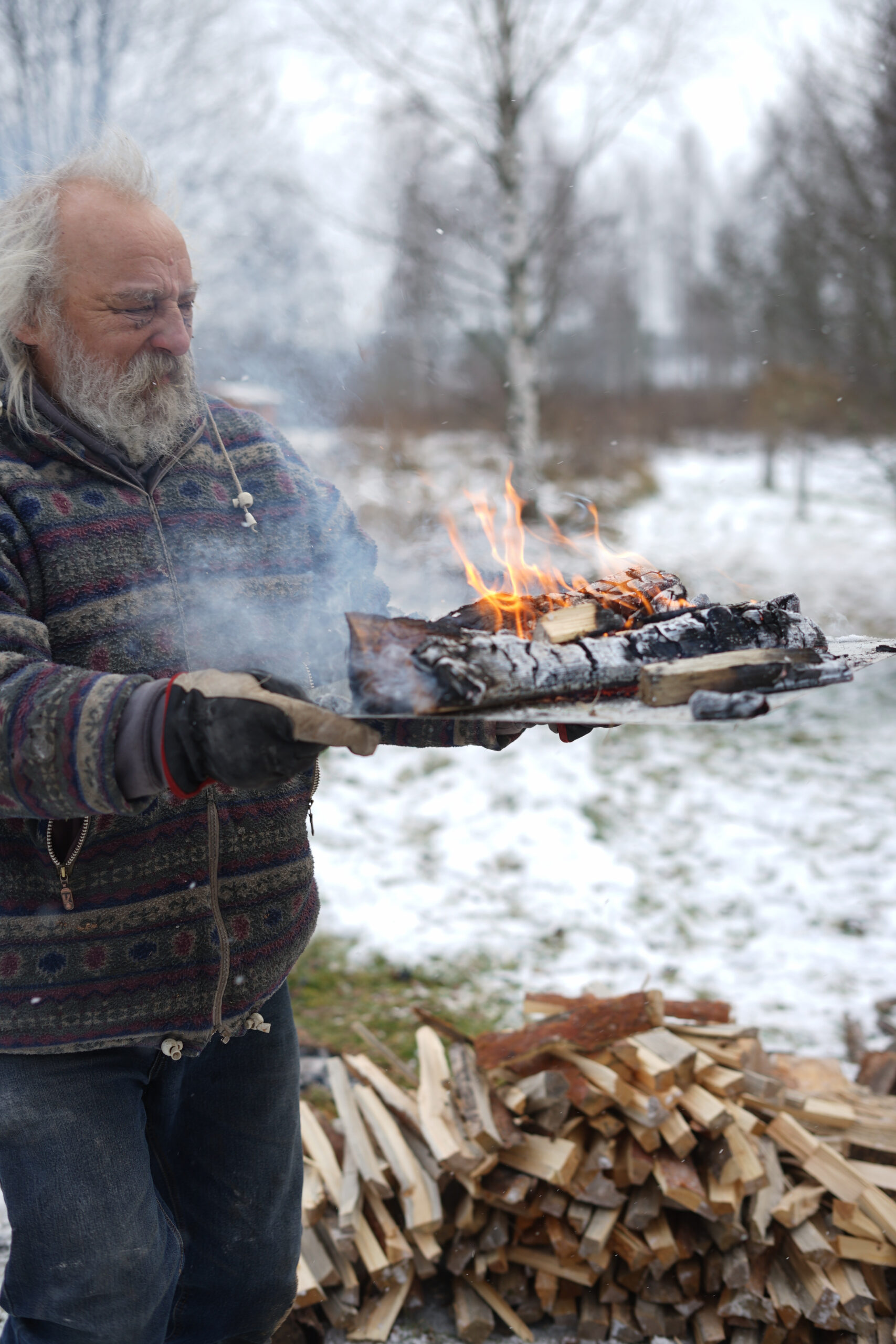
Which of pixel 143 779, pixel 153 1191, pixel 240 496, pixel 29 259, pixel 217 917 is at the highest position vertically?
pixel 29 259

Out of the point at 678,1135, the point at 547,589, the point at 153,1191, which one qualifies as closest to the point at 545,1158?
the point at 678,1135

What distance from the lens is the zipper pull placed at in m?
1.58

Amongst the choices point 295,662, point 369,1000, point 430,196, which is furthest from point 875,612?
point 295,662

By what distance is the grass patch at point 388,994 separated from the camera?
3.81m

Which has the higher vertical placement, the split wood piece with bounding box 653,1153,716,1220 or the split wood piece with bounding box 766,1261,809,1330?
the split wood piece with bounding box 653,1153,716,1220

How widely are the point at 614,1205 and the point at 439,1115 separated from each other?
23.2 inches

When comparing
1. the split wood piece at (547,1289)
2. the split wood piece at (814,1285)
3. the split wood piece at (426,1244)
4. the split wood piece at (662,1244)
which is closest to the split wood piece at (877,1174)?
the split wood piece at (814,1285)

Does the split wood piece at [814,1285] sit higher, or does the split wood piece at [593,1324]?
the split wood piece at [814,1285]

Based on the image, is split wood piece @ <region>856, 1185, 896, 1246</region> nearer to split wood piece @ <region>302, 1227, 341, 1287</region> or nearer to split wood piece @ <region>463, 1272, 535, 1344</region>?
split wood piece @ <region>463, 1272, 535, 1344</region>

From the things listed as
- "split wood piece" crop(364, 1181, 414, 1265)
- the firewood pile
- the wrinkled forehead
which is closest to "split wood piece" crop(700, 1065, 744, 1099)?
the firewood pile

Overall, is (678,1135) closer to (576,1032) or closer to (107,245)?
(576,1032)

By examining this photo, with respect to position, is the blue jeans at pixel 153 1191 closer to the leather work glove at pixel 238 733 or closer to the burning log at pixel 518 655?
the leather work glove at pixel 238 733

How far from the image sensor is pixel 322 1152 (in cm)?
291

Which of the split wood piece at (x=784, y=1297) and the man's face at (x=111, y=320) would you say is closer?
the man's face at (x=111, y=320)
